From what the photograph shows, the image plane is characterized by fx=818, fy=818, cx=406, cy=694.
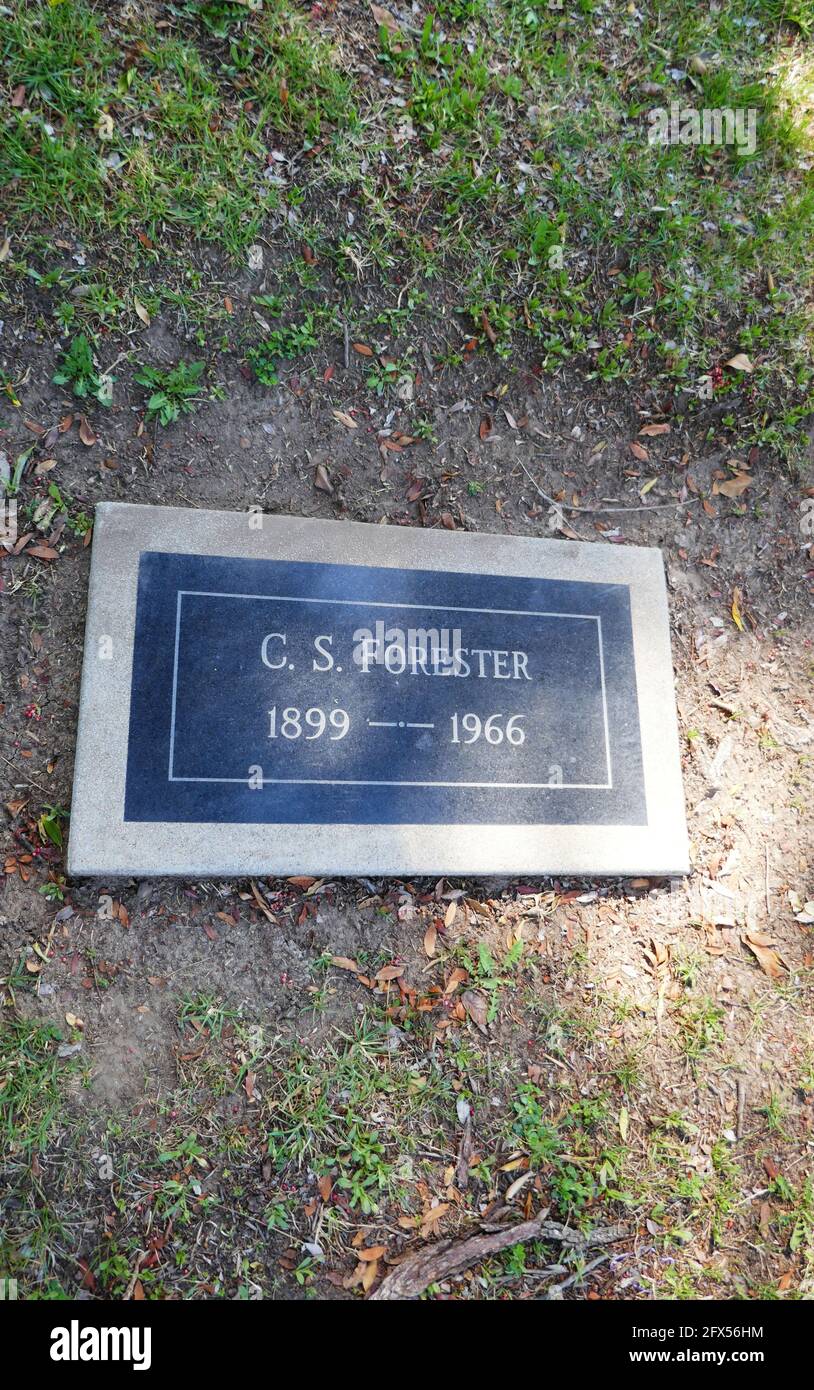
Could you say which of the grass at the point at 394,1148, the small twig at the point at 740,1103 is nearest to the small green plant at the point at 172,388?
the grass at the point at 394,1148

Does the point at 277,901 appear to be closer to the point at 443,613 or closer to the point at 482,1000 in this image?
the point at 482,1000

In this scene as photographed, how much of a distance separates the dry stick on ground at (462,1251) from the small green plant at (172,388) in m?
2.82

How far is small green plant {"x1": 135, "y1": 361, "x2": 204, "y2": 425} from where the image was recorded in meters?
2.84

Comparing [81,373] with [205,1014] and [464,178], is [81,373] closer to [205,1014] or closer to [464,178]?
[464,178]

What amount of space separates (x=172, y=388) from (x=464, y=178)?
1.39 meters

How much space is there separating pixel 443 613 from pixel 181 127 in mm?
1983

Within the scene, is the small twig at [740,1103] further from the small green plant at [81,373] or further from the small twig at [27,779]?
the small green plant at [81,373]

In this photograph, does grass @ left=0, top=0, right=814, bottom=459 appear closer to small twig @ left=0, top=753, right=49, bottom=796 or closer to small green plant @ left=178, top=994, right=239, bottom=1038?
small twig @ left=0, top=753, right=49, bottom=796

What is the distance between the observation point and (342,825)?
8.66ft

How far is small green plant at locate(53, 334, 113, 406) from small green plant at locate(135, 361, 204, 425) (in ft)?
0.46

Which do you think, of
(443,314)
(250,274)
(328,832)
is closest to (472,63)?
(443,314)

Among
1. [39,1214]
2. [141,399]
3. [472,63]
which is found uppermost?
[472,63]

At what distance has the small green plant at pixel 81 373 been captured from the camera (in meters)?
2.80

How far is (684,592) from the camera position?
3156 mm
